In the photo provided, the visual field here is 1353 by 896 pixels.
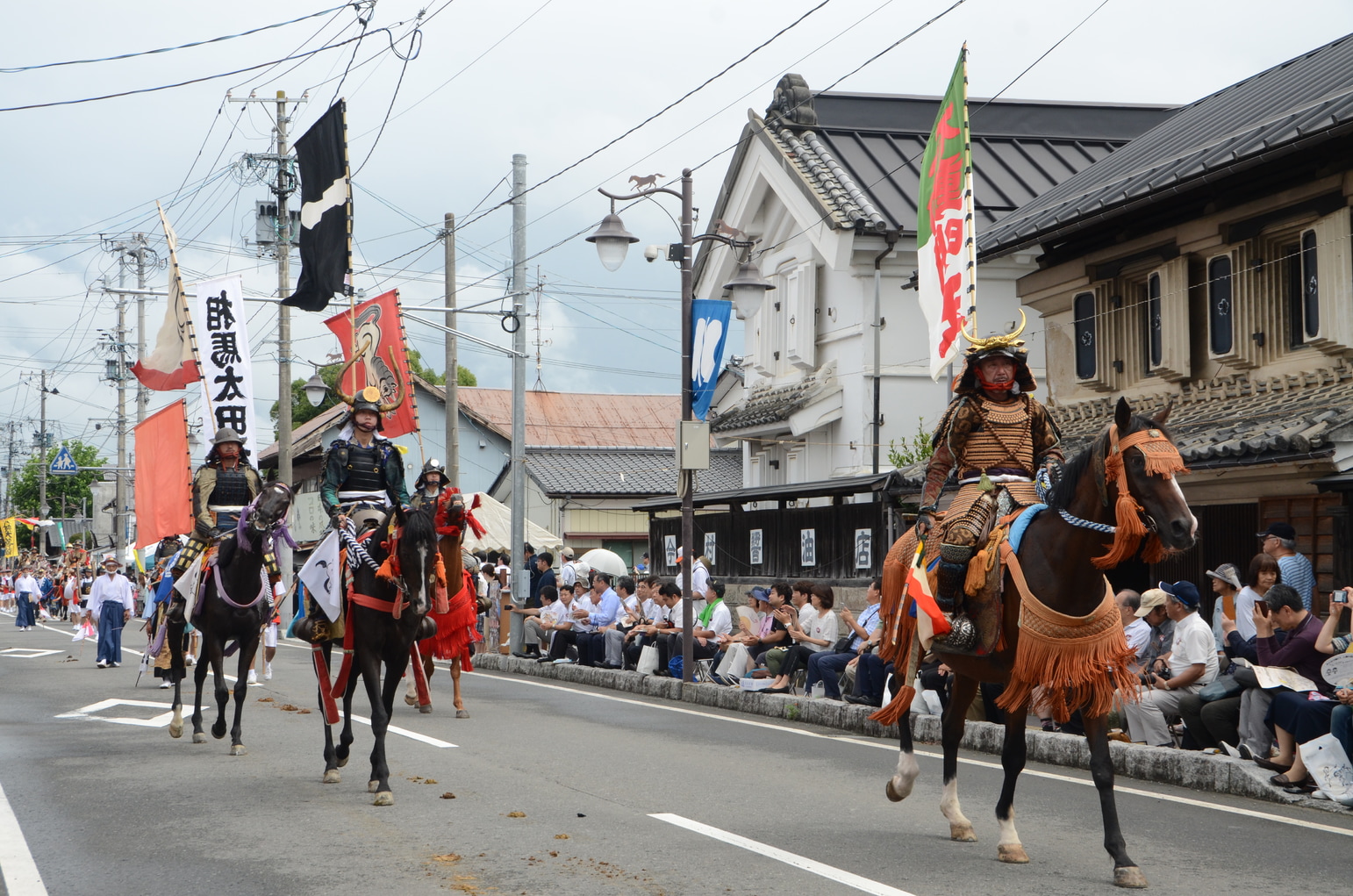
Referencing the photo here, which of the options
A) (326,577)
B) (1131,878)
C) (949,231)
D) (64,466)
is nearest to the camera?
(1131,878)

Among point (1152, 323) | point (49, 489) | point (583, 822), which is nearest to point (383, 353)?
point (1152, 323)

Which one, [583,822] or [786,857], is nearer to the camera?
[786,857]

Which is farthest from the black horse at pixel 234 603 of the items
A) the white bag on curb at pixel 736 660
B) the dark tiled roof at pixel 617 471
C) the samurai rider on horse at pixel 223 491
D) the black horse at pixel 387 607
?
the dark tiled roof at pixel 617 471

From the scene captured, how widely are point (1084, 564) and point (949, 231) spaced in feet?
33.6

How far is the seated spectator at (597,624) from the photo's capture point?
845 inches

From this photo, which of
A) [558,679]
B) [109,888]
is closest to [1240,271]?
[558,679]

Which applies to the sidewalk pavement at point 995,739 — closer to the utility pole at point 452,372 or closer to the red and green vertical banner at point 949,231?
the red and green vertical banner at point 949,231

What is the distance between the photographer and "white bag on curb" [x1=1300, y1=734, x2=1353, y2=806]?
9.28m

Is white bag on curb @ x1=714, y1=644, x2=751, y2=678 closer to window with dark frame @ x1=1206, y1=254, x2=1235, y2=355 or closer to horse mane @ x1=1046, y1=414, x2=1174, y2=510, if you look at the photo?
window with dark frame @ x1=1206, y1=254, x2=1235, y2=355

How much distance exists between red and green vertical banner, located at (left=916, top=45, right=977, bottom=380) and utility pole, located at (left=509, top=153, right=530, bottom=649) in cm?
991

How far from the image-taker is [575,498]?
142 ft

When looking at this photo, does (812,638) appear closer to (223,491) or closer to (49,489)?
(223,491)

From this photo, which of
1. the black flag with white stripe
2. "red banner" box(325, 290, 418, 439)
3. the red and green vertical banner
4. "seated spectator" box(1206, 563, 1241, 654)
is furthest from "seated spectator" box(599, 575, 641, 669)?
"seated spectator" box(1206, 563, 1241, 654)

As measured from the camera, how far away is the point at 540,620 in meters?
22.9
